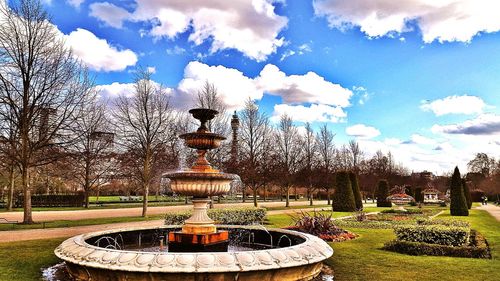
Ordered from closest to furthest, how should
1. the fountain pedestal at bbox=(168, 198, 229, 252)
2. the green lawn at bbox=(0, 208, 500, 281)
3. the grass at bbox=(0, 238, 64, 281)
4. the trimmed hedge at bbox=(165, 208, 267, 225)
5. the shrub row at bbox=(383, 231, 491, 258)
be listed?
the grass at bbox=(0, 238, 64, 281) → the green lawn at bbox=(0, 208, 500, 281) → the fountain pedestal at bbox=(168, 198, 229, 252) → the shrub row at bbox=(383, 231, 491, 258) → the trimmed hedge at bbox=(165, 208, 267, 225)

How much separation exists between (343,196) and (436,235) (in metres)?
19.8

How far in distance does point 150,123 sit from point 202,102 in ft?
16.9

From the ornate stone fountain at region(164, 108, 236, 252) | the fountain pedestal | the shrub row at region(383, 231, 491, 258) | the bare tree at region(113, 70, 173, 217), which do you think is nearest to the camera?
the ornate stone fountain at region(164, 108, 236, 252)

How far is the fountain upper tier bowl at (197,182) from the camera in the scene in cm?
823

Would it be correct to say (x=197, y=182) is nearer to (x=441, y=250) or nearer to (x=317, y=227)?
(x=317, y=227)

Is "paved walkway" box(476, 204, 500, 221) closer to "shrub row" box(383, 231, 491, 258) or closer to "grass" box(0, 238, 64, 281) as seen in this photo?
"shrub row" box(383, 231, 491, 258)

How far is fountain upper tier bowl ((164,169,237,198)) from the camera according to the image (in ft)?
27.0

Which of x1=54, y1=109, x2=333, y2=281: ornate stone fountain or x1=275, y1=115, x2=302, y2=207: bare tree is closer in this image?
x1=54, y1=109, x2=333, y2=281: ornate stone fountain

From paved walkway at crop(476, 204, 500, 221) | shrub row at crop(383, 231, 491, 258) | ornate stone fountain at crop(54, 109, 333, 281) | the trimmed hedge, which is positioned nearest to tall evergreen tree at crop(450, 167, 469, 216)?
paved walkway at crop(476, 204, 500, 221)

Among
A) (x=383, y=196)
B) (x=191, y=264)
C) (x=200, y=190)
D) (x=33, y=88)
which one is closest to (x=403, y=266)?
(x=200, y=190)

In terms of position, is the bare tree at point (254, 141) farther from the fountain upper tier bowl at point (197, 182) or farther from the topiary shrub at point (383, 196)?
the fountain upper tier bowl at point (197, 182)

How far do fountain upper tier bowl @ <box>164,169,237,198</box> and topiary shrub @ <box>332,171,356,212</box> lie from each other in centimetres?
2422

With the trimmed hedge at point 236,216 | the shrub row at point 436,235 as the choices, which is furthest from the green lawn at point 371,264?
the trimmed hedge at point 236,216

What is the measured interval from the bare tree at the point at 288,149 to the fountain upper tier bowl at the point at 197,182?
103 ft
